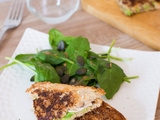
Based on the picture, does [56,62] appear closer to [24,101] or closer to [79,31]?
[24,101]

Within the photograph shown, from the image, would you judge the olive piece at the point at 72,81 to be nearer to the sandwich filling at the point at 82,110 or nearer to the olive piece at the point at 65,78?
the olive piece at the point at 65,78

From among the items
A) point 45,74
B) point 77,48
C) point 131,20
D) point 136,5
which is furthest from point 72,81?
point 136,5

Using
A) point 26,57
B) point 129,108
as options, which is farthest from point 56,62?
point 129,108

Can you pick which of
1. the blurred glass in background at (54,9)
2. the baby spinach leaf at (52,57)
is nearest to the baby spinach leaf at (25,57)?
the baby spinach leaf at (52,57)

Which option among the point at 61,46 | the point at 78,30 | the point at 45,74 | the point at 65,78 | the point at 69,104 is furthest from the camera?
the point at 78,30

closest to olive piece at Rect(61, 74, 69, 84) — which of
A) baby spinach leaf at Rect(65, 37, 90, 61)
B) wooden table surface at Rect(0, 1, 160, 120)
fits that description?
baby spinach leaf at Rect(65, 37, 90, 61)

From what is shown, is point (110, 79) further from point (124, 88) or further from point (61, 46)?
point (61, 46)
